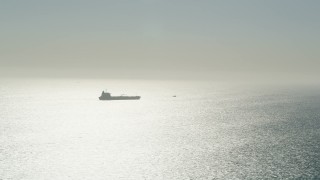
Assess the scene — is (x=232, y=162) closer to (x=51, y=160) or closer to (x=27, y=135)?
(x=51, y=160)

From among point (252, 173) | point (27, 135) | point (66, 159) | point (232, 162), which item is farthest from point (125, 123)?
point (252, 173)

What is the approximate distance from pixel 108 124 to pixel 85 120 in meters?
19.6

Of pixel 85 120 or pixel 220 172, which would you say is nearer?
pixel 220 172

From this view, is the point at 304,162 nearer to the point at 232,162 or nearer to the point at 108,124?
the point at 232,162

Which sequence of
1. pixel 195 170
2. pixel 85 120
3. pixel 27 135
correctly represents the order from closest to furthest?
pixel 195 170, pixel 27 135, pixel 85 120

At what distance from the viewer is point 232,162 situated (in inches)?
3639

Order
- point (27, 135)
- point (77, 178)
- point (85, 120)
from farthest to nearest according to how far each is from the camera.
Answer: point (85, 120)
point (27, 135)
point (77, 178)

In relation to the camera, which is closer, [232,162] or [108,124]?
[232,162]

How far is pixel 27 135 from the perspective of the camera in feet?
441

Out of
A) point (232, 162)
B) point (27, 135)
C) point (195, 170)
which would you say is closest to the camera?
point (195, 170)

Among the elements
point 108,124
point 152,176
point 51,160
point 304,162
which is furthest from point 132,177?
point 108,124

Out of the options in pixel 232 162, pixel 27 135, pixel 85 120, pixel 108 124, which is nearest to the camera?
pixel 232 162

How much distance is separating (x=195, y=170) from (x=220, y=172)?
21.8 ft

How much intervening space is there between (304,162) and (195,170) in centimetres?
3088
